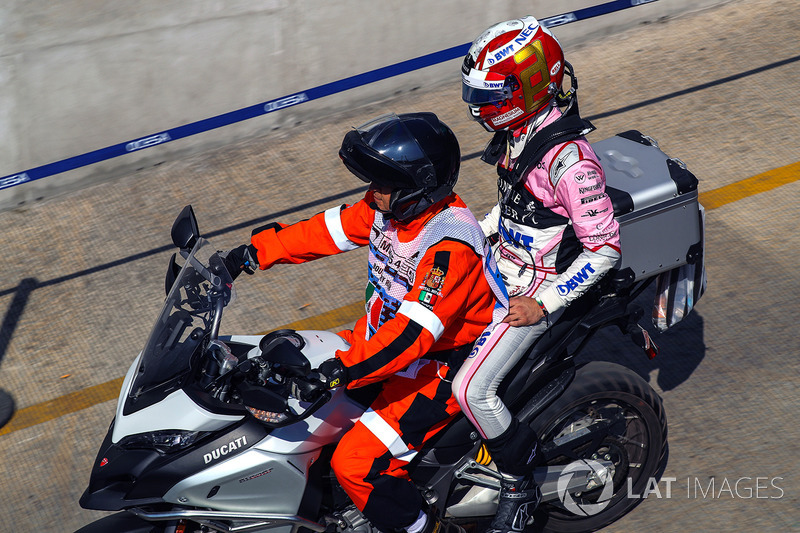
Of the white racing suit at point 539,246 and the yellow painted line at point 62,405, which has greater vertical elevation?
the white racing suit at point 539,246

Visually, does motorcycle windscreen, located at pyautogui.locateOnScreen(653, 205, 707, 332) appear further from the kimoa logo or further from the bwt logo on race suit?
the kimoa logo

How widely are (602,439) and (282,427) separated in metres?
1.54

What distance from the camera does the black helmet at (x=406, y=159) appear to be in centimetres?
314

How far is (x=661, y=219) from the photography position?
12.9ft

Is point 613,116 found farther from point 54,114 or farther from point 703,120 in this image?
point 54,114

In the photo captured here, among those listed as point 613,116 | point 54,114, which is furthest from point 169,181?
point 613,116

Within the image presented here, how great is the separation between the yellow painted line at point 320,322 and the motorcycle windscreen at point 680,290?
201cm

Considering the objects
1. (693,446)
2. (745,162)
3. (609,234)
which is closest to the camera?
(609,234)

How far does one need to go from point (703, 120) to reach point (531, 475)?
417 cm

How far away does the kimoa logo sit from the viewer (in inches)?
124

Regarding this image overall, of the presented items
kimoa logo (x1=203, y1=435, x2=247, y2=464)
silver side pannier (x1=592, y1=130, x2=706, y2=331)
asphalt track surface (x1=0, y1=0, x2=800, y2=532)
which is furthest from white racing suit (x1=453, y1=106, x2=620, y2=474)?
asphalt track surface (x1=0, y1=0, x2=800, y2=532)

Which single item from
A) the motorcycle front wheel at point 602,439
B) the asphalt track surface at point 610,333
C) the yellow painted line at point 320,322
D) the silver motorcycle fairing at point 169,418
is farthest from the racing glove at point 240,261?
the yellow painted line at point 320,322

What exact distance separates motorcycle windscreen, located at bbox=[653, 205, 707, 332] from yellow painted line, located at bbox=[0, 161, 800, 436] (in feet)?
6.61

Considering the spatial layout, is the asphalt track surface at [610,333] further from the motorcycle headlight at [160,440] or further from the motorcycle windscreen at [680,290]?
the motorcycle headlight at [160,440]
